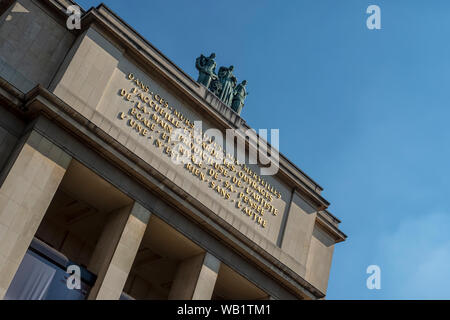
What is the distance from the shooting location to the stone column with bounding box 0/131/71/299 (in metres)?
23.5

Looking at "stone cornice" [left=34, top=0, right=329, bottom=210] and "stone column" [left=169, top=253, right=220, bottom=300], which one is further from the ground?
"stone cornice" [left=34, top=0, right=329, bottom=210]

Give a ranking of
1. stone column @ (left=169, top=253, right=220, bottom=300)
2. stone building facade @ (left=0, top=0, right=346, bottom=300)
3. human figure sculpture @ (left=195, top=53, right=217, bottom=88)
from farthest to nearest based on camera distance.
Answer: human figure sculpture @ (left=195, top=53, right=217, bottom=88) < stone column @ (left=169, top=253, right=220, bottom=300) < stone building facade @ (left=0, top=0, right=346, bottom=300)

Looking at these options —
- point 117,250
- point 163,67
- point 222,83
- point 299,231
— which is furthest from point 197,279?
point 222,83

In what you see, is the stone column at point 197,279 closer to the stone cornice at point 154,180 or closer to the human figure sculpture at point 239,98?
the stone cornice at point 154,180

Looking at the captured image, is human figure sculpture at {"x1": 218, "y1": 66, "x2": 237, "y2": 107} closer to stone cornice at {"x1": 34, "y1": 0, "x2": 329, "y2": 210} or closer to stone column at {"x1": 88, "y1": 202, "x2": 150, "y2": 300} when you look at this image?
stone cornice at {"x1": 34, "y1": 0, "x2": 329, "y2": 210}

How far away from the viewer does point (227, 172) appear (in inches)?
1291

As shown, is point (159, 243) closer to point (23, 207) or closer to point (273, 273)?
point (273, 273)

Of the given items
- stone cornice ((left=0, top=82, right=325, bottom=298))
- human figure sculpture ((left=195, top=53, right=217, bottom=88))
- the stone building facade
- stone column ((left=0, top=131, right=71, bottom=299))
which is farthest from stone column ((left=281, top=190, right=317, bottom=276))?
stone column ((left=0, top=131, right=71, bottom=299))

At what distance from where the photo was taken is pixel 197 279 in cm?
2938

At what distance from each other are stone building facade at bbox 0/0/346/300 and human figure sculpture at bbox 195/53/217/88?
2.69 metres

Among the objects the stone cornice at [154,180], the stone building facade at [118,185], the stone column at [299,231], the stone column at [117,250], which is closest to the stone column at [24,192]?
the stone building facade at [118,185]

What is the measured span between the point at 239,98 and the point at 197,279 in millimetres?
13156

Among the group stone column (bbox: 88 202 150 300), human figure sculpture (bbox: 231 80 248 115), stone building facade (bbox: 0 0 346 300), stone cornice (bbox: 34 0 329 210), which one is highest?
human figure sculpture (bbox: 231 80 248 115)

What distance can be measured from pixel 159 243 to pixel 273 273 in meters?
6.44
